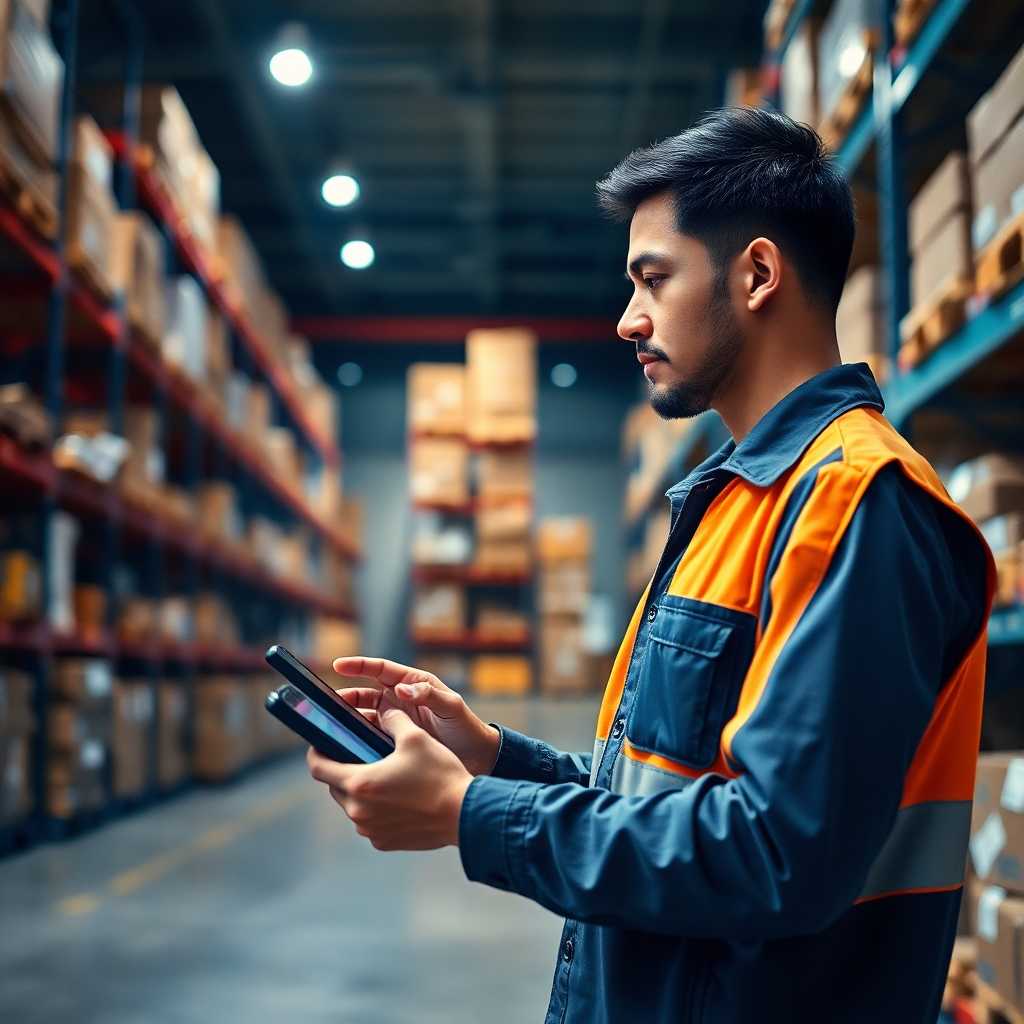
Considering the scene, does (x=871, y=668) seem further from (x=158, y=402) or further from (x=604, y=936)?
(x=158, y=402)

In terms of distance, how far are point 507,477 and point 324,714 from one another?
11.8m

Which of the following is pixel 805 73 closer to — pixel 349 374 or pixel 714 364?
pixel 714 364

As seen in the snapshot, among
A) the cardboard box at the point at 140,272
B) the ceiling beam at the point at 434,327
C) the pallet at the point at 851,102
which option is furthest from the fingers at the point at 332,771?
the ceiling beam at the point at 434,327

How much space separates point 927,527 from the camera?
3.64 ft

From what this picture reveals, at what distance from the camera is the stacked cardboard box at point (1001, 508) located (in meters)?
3.20

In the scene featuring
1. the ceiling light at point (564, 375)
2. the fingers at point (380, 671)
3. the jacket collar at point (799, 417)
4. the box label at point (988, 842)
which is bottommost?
the box label at point (988, 842)

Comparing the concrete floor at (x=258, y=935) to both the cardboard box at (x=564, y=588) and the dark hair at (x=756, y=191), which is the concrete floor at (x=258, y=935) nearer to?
the dark hair at (x=756, y=191)

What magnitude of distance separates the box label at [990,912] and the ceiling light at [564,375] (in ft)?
43.8

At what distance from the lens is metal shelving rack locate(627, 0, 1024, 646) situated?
323 centimetres

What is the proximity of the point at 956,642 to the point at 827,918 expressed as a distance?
320 millimetres

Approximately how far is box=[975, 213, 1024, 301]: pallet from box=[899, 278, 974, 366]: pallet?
0.15 m

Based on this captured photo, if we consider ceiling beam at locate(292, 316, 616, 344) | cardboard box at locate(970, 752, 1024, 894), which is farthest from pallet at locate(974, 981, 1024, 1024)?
ceiling beam at locate(292, 316, 616, 344)

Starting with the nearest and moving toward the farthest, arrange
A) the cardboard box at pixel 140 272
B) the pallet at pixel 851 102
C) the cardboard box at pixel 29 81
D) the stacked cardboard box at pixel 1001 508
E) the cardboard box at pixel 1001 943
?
the cardboard box at pixel 1001 943, the stacked cardboard box at pixel 1001 508, the pallet at pixel 851 102, the cardboard box at pixel 29 81, the cardboard box at pixel 140 272

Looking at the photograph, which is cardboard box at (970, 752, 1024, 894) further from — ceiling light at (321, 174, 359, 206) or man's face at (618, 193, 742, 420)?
ceiling light at (321, 174, 359, 206)
